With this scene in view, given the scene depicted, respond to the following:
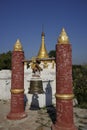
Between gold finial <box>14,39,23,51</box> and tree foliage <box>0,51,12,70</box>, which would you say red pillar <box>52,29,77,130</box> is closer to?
gold finial <box>14,39,23,51</box>

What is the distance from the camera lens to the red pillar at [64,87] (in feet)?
22.2

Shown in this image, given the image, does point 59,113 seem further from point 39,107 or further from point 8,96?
point 8,96

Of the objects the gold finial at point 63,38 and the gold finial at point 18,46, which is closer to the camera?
the gold finial at point 63,38

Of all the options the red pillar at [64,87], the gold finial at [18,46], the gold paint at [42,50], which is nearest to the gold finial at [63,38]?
the red pillar at [64,87]

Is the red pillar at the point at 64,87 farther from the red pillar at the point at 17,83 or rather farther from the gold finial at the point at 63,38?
the red pillar at the point at 17,83

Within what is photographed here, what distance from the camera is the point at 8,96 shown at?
49.0ft

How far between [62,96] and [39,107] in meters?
5.15

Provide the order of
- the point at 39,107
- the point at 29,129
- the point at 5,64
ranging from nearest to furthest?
the point at 29,129
the point at 39,107
the point at 5,64

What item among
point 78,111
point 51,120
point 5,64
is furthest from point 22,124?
point 5,64

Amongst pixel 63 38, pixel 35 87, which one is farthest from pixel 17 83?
pixel 63 38

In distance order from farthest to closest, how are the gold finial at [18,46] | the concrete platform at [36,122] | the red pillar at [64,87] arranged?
the gold finial at [18,46], the concrete platform at [36,122], the red pillar at [64,87]

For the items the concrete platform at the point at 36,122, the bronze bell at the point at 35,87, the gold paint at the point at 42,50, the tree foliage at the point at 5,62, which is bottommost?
the concrete platform at the point at 36,122

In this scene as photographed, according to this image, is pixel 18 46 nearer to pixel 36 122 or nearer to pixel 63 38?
pixel 63 38

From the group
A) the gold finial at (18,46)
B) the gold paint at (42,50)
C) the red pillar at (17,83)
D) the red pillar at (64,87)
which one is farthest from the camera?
the gold paint at (42,50)
